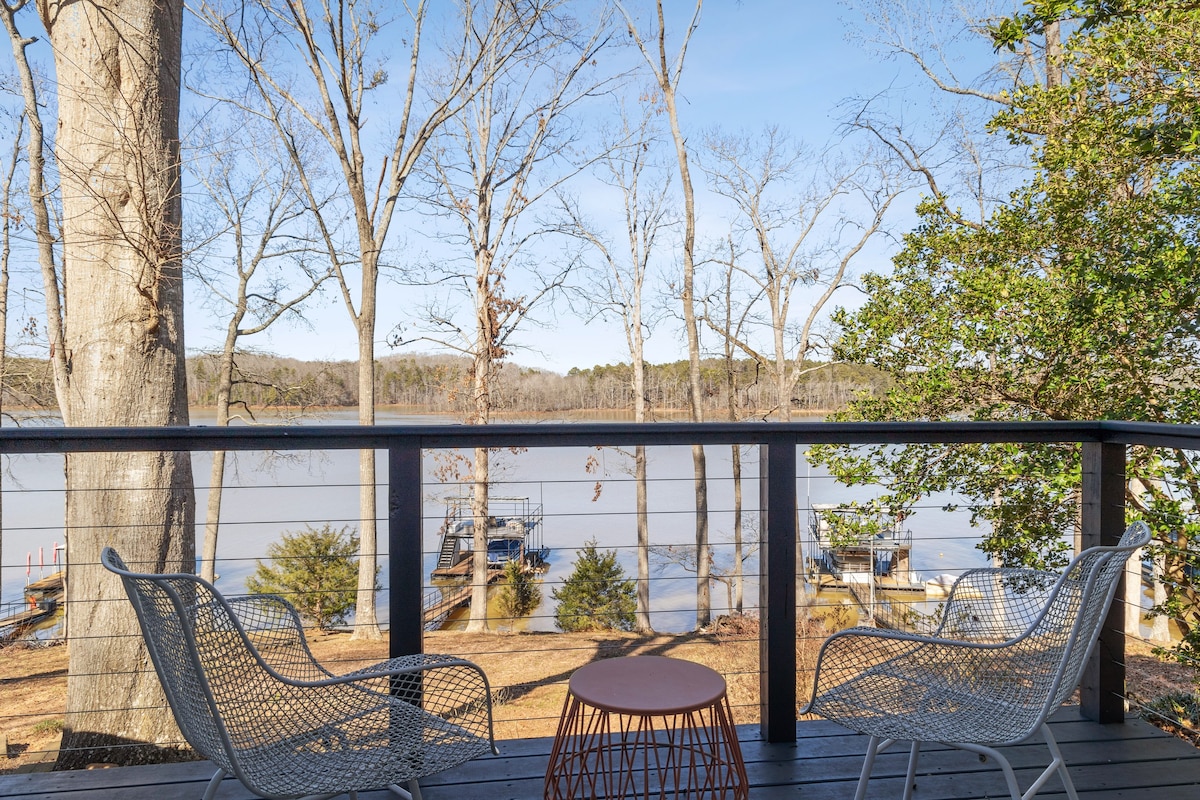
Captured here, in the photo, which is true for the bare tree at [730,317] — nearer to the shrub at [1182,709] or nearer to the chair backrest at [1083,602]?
the shrub at [1182,709]

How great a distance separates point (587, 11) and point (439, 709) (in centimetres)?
1102

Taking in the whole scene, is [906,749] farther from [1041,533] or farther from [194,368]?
[194,368]

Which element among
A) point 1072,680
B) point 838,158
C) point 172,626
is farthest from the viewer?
point 838,158

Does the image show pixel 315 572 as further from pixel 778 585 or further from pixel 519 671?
pixel 778 585

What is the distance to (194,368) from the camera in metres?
10.6

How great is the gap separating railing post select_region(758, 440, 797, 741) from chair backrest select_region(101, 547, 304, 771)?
53.7 inches

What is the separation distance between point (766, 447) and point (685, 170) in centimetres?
960

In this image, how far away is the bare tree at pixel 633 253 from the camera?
40.8 ft

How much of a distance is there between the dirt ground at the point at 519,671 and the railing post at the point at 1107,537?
2.39 meters

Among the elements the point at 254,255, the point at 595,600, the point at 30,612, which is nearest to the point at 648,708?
the point at 595,600

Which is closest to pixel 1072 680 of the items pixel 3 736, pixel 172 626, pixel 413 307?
pixel 172 626

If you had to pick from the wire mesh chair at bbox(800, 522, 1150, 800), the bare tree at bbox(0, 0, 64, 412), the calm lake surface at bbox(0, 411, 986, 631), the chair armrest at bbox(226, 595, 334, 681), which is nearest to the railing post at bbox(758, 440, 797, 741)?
the wire mesh chair at bbox(800, 522, 1150, 800)

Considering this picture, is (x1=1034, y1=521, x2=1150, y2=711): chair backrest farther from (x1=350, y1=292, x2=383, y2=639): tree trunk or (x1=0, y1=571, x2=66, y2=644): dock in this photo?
(x1=0, y1=571, x2=66, y2=644): dock

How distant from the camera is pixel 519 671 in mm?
7660
